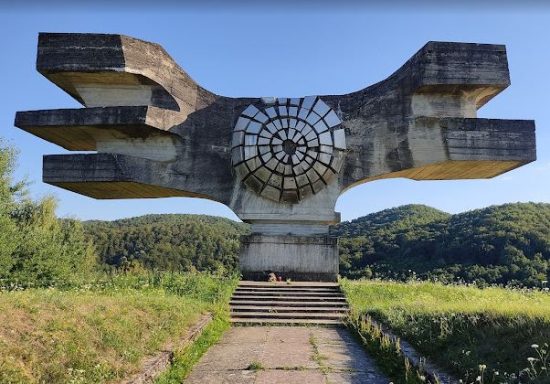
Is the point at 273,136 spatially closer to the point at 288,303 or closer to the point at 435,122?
the point at 435,122

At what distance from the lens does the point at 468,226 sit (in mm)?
39188

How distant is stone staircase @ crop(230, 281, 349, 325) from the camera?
38.7ft

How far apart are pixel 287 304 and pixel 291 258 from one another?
2.83 m

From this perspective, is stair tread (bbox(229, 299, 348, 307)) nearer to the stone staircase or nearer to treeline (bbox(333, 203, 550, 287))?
the stone staircase

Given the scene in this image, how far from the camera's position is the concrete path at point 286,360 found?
6672mm

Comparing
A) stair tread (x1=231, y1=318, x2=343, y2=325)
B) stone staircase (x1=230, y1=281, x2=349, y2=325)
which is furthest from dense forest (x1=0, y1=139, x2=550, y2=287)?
stair tread (x1=231, y1=318, x2=343, y2=325)

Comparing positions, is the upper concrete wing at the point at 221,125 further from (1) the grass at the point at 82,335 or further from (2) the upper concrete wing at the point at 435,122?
(1) the grass at the point at 82,335

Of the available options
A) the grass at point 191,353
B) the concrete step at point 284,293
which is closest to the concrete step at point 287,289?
the concrete step at point 284,293

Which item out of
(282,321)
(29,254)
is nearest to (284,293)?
(282,321)

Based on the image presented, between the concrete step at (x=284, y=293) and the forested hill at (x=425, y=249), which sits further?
the forested hill at (x=425, y=249)

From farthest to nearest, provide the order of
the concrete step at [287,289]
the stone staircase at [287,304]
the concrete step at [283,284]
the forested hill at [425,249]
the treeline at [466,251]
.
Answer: the forested hill at [425,249] < the treeline at [466,251] < the concrete step at [283,284] < the concrete step at [287,289] < the stone staircase at [287,304]

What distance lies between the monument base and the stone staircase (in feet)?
2.93

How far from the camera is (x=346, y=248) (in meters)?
37.2

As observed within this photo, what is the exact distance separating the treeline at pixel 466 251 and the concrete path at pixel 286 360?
17.2m
